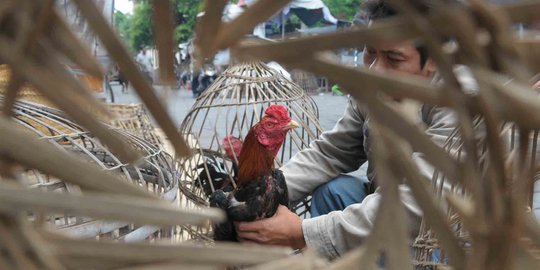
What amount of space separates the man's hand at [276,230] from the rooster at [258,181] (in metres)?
0.02

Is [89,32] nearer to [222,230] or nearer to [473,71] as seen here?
[473,71]

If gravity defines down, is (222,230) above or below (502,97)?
below

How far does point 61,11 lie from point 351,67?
8 centimetres

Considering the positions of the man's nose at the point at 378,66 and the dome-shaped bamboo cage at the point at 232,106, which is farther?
the dome-shaped bamboo cage at the point at 232,106

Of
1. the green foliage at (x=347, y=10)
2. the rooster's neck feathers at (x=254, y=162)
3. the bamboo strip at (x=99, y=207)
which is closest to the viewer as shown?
the bamboo strip at (x=99, y=207)

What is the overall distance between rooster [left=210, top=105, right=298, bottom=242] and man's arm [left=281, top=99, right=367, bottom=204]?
0.04m

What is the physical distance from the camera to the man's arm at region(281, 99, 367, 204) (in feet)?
4.29

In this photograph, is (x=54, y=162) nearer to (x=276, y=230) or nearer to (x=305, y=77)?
(x=305, y=77)

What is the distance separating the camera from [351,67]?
17 centimetres

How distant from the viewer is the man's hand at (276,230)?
1.10 m

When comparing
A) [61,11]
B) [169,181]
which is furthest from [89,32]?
[169,181]

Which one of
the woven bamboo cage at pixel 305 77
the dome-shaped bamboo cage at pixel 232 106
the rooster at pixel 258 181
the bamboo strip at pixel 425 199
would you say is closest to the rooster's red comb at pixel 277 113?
the rooster at pixel 258 181

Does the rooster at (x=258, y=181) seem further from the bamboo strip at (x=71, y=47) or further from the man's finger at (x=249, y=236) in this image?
the bamboo strip at (x=71, y=47)

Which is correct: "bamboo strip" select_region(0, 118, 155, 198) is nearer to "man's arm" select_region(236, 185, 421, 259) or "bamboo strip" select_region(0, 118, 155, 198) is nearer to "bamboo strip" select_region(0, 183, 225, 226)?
"bamboo strip" select_region(0, 183, 225, 226)
